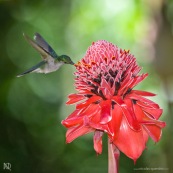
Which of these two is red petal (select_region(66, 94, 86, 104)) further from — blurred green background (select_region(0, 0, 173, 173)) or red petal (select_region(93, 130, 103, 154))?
blurred green background (select_region(0, 0, 173, 173))

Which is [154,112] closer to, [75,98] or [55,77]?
[75,98]

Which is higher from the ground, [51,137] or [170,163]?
[51,137]

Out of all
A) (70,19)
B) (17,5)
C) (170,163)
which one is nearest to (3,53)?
→ (17,5)

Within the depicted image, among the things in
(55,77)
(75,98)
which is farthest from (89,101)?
(55,77)

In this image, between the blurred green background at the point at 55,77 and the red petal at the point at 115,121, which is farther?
the blurred green background at the point at 55,77

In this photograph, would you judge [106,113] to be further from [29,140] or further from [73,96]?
[29,140]

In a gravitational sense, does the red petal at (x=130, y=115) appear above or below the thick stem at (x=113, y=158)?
above

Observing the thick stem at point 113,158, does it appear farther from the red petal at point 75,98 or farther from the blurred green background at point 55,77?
the blurred green background at point 55,77

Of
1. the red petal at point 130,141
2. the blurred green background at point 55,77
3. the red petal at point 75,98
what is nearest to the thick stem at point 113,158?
the red petal at point 130,141
